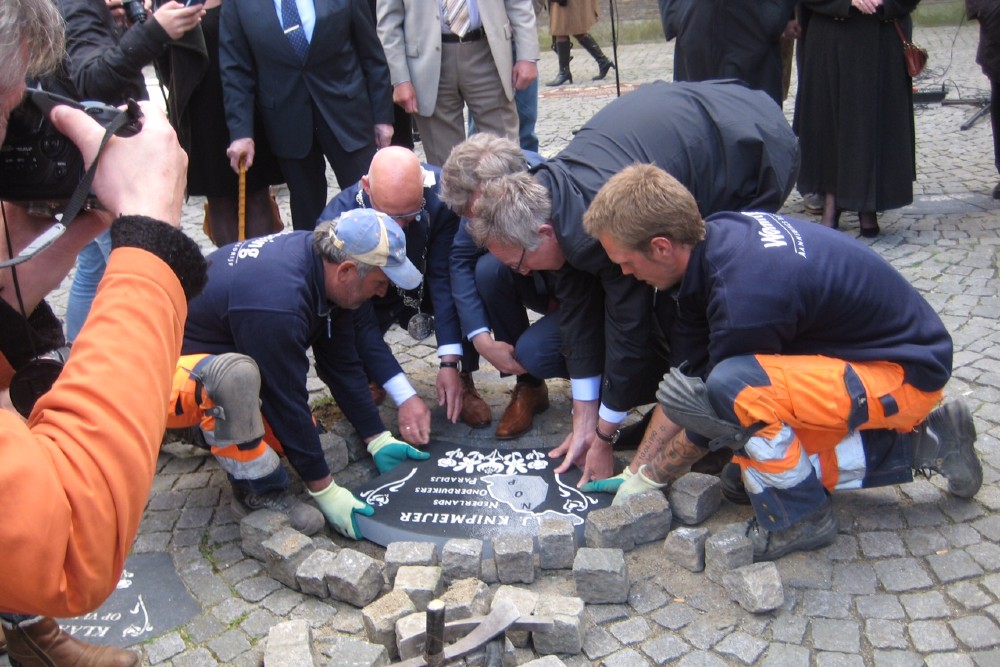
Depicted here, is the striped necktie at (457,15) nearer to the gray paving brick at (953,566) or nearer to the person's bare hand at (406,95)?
the person's bare hand at (406,95)

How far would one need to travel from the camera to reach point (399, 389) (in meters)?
4.37

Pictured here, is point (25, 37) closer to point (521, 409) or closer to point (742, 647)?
point (742, 647)

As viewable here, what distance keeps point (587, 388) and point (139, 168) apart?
253 cm

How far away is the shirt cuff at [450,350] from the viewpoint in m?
4.50

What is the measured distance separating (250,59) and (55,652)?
10.3 ft

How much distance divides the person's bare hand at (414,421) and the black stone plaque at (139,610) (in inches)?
44.9

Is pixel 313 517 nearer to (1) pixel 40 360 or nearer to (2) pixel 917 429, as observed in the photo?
(1) pixel 40 360

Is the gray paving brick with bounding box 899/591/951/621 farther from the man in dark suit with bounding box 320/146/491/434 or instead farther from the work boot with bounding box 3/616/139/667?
the work boot with bounding box 3/616/139/667

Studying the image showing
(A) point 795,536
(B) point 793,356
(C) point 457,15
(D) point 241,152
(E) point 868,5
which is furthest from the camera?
(E) point 868,5

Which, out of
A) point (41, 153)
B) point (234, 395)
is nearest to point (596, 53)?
point (234, 395)

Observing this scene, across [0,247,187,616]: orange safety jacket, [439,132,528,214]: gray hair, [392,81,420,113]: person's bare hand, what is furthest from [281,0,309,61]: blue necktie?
[0,247,187,616]: orange safety jacket

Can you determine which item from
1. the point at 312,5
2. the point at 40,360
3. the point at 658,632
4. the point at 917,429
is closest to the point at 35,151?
the point at 40,360

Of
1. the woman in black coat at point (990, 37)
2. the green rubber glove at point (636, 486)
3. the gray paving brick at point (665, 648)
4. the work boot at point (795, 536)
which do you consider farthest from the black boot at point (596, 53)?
the gray paving brick at point (665, 648)

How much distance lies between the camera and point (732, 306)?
3139 millimetres
